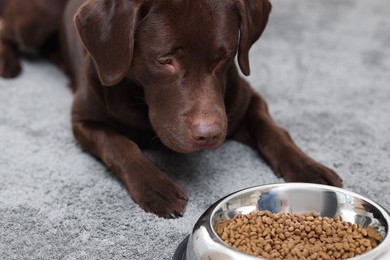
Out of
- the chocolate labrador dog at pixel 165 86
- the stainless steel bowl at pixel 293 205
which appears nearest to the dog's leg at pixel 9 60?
the chocolate labrador dog at pixel 165 86

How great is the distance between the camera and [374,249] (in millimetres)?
1503

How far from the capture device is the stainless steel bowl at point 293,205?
167 centimetres

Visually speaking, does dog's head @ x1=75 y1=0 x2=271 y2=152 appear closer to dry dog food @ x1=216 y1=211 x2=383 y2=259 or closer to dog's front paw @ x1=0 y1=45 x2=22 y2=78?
dry dog food @ x1=216 y1=211 x2=383 y2=259

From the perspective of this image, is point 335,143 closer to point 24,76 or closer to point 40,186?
point 40,186

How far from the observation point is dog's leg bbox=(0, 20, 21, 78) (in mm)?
3307

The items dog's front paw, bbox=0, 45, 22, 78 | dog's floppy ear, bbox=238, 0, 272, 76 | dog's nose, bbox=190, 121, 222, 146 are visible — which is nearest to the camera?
dog's nose, bbox=190, 121, 222, 146

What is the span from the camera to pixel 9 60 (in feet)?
11.0

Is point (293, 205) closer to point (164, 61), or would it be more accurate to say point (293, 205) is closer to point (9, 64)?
point (164, 61)

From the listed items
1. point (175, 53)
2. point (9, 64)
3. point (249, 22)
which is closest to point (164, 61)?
point (175, 53)

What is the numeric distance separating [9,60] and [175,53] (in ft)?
5.58

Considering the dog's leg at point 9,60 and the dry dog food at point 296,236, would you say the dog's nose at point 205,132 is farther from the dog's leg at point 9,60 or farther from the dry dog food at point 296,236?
the dog's leg at point 9,60

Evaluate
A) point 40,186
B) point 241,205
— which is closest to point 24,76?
point 40,186

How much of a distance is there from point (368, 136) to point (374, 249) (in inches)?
45.2

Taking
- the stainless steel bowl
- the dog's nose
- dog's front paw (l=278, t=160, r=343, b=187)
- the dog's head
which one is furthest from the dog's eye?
dog's front paw (l=278, t=160, r=343, b=187)
